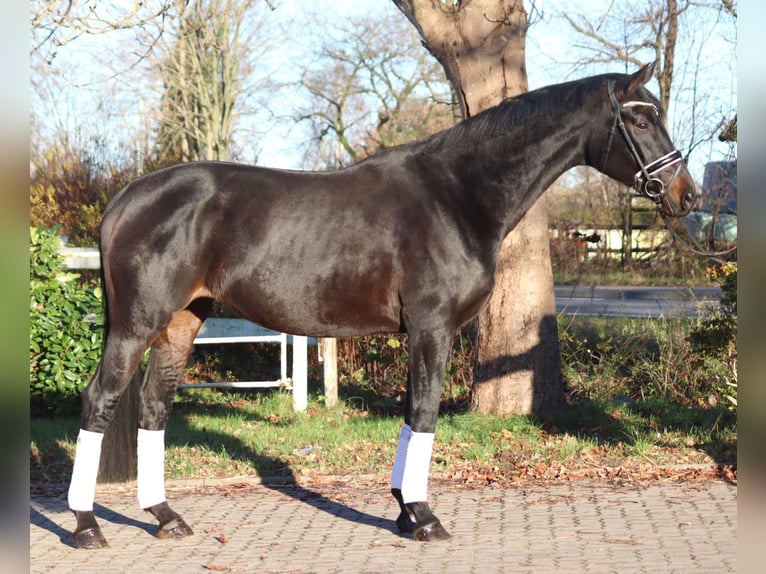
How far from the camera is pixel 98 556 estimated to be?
4766mm

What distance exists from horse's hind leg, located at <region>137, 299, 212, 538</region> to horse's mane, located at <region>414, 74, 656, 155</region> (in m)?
1.90

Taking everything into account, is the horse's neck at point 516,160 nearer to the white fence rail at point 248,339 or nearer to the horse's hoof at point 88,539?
the horse's hoof at point 88,539

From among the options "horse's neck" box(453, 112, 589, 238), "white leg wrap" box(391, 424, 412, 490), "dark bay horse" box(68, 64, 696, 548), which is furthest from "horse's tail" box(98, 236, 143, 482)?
"horse's neck" box(453, 112, 589, 238)

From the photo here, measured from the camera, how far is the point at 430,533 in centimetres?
491

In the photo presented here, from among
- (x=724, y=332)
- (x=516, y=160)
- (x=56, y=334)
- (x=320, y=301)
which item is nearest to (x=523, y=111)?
(x=516, y=160)

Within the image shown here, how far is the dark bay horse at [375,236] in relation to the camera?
4.89 m

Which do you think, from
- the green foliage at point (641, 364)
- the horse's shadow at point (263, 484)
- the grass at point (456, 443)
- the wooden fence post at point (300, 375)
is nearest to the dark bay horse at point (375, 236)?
the horse's shadow at point (263, 484)

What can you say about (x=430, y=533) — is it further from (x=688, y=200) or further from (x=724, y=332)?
(x=724, y=332)

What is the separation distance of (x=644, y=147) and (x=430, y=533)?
8.32 ft

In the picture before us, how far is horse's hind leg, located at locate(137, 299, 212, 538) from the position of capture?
5164mm

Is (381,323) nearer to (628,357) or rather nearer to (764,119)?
(764,119)

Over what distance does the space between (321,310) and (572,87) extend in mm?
2002

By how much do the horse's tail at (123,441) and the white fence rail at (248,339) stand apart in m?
2.18

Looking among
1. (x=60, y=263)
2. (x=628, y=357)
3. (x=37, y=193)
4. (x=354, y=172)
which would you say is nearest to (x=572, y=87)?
(x=354, y=172)
